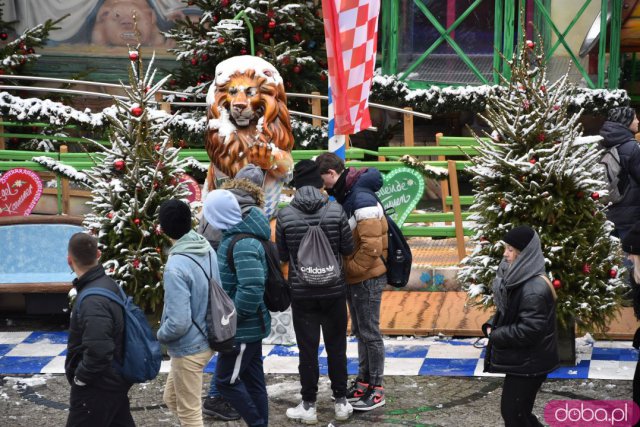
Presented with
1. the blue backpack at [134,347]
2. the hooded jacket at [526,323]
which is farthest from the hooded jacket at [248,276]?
the hooded jacket at [526,323]

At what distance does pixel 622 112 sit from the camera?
9352 mm

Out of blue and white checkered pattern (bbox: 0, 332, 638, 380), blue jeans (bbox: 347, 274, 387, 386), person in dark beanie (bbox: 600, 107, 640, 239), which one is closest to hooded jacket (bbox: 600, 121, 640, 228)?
person in dark beanie (bbox: 600, 107, 640, 239)

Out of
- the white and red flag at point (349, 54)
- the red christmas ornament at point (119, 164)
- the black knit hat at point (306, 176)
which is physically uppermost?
the white and red flag at point (349, 54)

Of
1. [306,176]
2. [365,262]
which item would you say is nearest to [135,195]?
[306,176]

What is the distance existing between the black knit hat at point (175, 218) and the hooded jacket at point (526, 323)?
1829mm

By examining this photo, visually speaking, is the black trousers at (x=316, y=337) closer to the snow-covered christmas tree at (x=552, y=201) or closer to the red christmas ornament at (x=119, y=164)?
the snow-covered christmas tree at (x=552, y=201)

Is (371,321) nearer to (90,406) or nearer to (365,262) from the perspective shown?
(365,262)

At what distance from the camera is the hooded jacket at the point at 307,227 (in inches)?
278

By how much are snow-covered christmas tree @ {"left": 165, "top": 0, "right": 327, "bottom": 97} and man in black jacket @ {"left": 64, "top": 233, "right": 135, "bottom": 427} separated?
27.3 ft

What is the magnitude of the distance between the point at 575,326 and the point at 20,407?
4.15m

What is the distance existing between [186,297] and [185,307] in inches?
2.2

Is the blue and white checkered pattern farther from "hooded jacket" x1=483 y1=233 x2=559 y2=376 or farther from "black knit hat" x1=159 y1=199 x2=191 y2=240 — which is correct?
"black knit hat" x1=159 y1=199 x2=191 y2=240

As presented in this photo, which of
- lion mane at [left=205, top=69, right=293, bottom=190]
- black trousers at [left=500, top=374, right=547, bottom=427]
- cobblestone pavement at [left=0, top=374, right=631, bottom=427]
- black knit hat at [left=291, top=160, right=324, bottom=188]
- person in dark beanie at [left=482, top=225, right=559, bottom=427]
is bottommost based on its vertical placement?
cobblestone pavement at [left=0, top=374, right=631, bottom=427]

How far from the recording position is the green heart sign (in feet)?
34.1
